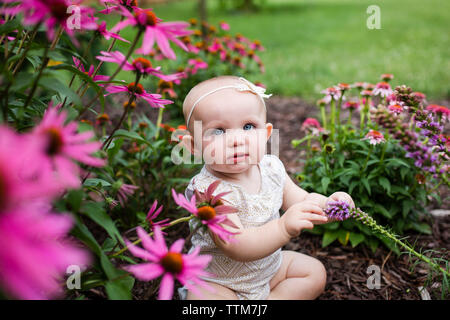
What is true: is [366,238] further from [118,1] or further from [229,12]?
[229,12]

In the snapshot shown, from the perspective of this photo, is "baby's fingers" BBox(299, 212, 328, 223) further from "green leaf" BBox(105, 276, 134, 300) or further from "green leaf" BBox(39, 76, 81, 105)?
"green leaf" BBox(39, 76, 81, 105)

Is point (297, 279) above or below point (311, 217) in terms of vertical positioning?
below

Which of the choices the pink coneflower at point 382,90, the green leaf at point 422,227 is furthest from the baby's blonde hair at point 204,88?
the green leaf at point 422,227

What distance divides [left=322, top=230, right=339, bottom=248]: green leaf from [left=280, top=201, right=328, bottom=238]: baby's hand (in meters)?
0.78

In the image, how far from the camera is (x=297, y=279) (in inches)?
64.6

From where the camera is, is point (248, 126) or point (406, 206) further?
point (406, 206)

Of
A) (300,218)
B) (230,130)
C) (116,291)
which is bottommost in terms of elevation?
(116,291)

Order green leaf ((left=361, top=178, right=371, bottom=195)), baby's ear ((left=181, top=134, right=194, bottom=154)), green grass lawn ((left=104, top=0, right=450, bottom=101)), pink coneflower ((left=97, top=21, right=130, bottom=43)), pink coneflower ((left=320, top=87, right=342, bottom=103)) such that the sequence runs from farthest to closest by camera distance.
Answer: green grass lawn ((left=104, top=0, right=450, bottom=101)), pink coneflower ((left=320, top=87, right=342, bottom=103)), green leaf ((left=361, top=178, right=371, bottom=195)), baby's ear ((left=181, top=134, right=194, bottom=154)), pink coneflower ((left=97, top=21, right=130, bottom=43))

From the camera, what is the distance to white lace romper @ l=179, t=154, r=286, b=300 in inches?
59.7

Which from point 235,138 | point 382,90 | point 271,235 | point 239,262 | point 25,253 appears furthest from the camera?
point 382,90

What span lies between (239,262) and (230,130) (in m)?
0.50

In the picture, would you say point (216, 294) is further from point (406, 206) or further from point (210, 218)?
point (406, 206)

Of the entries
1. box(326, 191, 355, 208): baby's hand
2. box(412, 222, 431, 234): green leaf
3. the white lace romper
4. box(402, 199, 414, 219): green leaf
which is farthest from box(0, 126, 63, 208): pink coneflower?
box(412, 222, 431, 234): green leaf

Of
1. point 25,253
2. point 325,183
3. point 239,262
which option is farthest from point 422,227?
point 25,253
